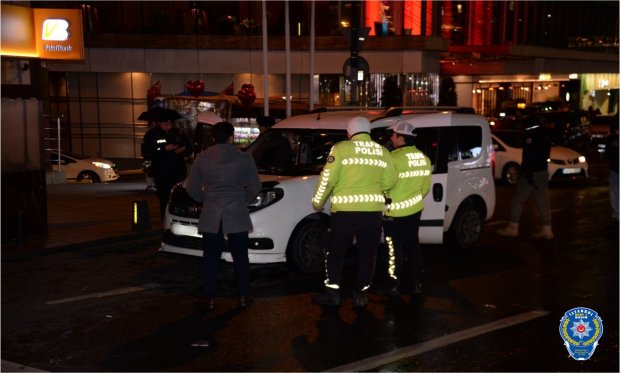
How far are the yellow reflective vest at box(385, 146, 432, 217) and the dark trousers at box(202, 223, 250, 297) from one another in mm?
1565

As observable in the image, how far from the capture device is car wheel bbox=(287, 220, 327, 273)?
9.21m

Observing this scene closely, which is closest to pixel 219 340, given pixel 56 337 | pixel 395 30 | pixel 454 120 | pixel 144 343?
pixel 144 343

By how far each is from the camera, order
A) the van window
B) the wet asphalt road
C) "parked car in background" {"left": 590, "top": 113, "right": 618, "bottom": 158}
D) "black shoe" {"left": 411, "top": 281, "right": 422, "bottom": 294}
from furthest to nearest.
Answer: "parked car in background" {"left": 590, "top": 113, "right": 618, "bottom": 158}
the van window
"black shoe" {"left": 411, "top": 281, "right": 422, "bottom": 294}
the wet asphalt road

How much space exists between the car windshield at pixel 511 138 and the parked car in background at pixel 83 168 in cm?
1139

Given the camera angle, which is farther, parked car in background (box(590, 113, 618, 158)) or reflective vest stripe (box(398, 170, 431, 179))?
parked car in background (box(590, 113, 618, 158))

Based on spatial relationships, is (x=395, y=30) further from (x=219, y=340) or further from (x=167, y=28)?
(x=219, y=340)

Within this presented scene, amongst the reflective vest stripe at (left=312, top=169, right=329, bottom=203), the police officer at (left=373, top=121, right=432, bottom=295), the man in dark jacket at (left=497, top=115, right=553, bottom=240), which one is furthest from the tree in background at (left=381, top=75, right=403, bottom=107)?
the reflective vest stripe at (left=312, top=169, right=329, bottom=203)

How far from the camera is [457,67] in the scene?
3238 cm

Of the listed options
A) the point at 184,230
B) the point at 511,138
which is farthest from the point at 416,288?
the point at 511,138

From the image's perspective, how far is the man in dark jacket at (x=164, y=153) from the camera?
11492 mm

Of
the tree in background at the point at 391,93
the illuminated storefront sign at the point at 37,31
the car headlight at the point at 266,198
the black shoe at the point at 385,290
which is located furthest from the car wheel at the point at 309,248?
the tree in background at the point at 391,93

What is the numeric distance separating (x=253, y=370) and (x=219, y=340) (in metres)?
0.84

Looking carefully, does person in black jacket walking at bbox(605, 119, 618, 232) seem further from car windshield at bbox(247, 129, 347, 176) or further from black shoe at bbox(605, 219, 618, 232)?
car windshield at bbox(247, 129, 347, 176)

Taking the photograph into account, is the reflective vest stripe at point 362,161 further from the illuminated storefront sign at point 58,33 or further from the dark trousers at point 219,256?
the illuminated storefront sign at point 58,33
